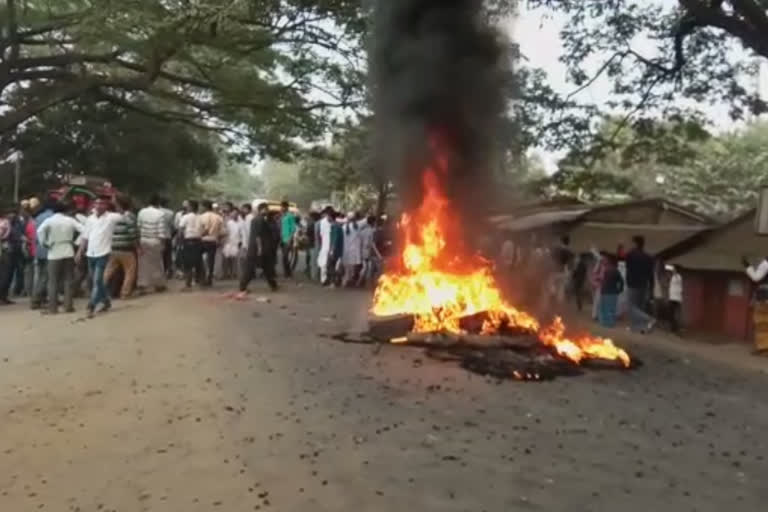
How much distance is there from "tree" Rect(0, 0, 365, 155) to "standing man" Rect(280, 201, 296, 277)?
2.82m

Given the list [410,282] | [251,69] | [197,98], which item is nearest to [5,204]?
[197,98]

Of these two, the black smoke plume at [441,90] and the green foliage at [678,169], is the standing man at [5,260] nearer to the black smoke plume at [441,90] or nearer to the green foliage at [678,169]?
the black smoke plume at [441,90]

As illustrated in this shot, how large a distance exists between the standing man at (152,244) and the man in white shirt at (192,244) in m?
0.35

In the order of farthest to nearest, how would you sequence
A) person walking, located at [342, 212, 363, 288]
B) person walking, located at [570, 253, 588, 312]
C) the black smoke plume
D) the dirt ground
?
person walking, located at [570, 253, 588, 312], person walking, located at [342, 212, 363, 288], the black smoke plume, the dirt ground

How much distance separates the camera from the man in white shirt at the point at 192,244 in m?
15.5

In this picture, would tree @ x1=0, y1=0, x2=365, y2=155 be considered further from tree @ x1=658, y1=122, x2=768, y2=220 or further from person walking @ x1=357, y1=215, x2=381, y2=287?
tree @ x1=658, y1=122, x2=768, y2=220

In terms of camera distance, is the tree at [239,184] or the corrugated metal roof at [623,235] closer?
the corrugated metal roof at [623,235]

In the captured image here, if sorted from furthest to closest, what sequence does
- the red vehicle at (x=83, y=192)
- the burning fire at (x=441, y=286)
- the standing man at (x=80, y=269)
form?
the red vehicle at (x=83, y=192) → the standing man at (x=80, y=269) → the burning fire at (x=441, y=286)

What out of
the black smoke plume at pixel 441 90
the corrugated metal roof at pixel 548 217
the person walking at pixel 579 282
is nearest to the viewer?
A: the black smoke plume at pixel 441 90

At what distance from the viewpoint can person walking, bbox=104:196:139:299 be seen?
13.6 meters

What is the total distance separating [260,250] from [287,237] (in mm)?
3653

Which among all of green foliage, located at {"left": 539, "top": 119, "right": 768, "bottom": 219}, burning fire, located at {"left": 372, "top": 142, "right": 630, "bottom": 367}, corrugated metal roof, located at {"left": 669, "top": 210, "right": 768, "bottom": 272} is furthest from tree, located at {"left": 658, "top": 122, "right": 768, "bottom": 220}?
burning fire, located at {"left": 372, "top": 142, "right": 630, "bottom": 367}

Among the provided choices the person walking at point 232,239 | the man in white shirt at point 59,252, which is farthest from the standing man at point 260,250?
the man in white shirt at point 59,252

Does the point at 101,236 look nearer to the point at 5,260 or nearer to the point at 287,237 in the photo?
the point at 5,260
